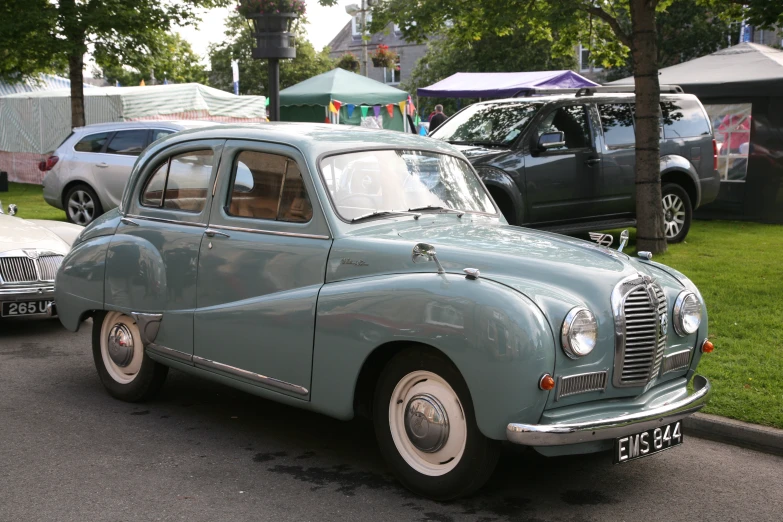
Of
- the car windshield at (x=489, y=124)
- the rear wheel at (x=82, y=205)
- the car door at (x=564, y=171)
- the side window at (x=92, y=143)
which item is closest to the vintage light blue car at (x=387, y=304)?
the car door at (x=564, y=171)

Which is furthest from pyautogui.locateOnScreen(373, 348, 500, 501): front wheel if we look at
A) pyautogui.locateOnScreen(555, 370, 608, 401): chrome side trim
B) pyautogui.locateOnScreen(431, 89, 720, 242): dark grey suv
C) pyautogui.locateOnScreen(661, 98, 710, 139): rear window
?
pyautogui.locateOnScreen(661, 98, 710, 139): rear window

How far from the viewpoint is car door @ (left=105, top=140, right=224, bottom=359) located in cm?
588

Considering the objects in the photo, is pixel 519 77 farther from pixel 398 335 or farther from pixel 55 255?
pixel 398 335

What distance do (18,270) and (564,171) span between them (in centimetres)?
668

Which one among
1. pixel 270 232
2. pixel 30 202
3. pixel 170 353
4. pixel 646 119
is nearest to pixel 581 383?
pixel 270 232

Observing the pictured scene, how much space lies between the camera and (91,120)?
2602cm

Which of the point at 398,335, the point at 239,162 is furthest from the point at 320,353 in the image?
the point at 239,162

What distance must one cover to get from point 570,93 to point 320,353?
9695 millimetres

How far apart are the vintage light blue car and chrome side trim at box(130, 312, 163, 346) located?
0.01m

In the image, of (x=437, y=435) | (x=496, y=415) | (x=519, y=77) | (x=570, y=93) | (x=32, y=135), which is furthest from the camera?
(x=32, y=135)

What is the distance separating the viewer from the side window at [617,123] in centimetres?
1259

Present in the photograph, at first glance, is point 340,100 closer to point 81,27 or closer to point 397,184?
point 81,27

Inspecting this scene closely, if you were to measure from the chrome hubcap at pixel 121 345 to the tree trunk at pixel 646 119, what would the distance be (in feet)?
24.2

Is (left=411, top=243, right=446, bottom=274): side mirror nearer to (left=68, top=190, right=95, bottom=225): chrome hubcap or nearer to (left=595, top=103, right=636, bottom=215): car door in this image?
(left=595, top=103, right=636, bottom=215): car door
